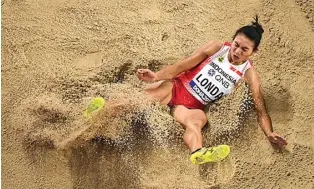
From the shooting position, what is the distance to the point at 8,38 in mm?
2637

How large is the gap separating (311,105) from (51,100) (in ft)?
3.77

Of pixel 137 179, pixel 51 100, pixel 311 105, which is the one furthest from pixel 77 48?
pixel 311 105

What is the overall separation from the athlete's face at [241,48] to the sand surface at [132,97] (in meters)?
0.19

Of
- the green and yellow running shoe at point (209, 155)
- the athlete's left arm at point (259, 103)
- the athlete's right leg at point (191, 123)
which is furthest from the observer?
the athlete's left arm at point (259, 103)

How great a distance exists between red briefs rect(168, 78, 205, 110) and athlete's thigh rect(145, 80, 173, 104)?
0.02m

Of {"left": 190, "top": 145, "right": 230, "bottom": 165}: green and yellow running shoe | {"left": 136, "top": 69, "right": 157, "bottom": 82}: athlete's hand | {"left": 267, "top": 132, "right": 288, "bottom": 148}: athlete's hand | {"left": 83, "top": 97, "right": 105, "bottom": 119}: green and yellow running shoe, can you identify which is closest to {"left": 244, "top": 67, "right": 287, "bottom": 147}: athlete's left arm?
{"left": 267, "top": 132, "right": 288, "bottom": 148}: athlete's hand

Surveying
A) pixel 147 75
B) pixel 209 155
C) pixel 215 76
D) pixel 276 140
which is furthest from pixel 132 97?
pixel 276 140

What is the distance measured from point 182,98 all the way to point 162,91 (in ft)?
0.30

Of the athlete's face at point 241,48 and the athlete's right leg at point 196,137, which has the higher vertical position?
the athlete's face at point 241,48

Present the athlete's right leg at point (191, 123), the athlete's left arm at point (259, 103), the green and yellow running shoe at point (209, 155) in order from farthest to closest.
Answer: the athlete's left arm at point (259, 103), the athlete's right leg at point (191, 123), the green and yellow running shoe at point (209, 155)

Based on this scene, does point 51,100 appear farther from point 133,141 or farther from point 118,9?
point 118,9

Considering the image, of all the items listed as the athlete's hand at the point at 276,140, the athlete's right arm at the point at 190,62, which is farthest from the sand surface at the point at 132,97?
the athlete's right arm at the point at 190,62

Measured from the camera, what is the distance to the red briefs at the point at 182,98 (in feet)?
7.88

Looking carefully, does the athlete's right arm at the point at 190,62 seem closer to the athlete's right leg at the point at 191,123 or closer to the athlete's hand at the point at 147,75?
the athlete's hand at the point at 147,75
